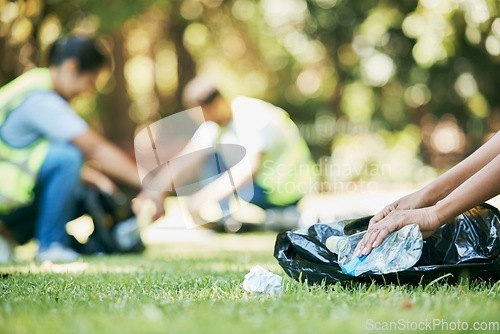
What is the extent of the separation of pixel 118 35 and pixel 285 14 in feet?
15.1

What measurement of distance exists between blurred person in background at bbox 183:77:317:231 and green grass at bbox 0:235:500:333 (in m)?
3.10

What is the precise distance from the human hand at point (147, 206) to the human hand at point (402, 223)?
2610 mm

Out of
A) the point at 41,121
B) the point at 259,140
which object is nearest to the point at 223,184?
the point at 259,140

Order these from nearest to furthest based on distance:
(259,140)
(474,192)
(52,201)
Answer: (474,192) < (52,201) < (259,140)

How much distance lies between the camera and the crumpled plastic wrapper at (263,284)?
9.04ft

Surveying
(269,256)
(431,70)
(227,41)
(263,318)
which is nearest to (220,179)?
(269,256)

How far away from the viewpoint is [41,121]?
17.3 ft

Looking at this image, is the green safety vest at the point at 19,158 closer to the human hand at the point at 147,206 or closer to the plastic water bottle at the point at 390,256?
the human hand at the point at 147,206

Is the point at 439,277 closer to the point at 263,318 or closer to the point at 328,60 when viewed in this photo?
the point at 263,318

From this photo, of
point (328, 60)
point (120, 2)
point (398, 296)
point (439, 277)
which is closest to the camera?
point (398, 296)

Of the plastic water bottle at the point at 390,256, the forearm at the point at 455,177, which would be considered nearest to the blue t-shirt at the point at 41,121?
the plastic water bottle at the point at 390,256

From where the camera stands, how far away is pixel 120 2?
9586 mm

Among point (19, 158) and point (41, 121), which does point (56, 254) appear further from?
point (41, 121)

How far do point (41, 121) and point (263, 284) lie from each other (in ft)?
10.2
